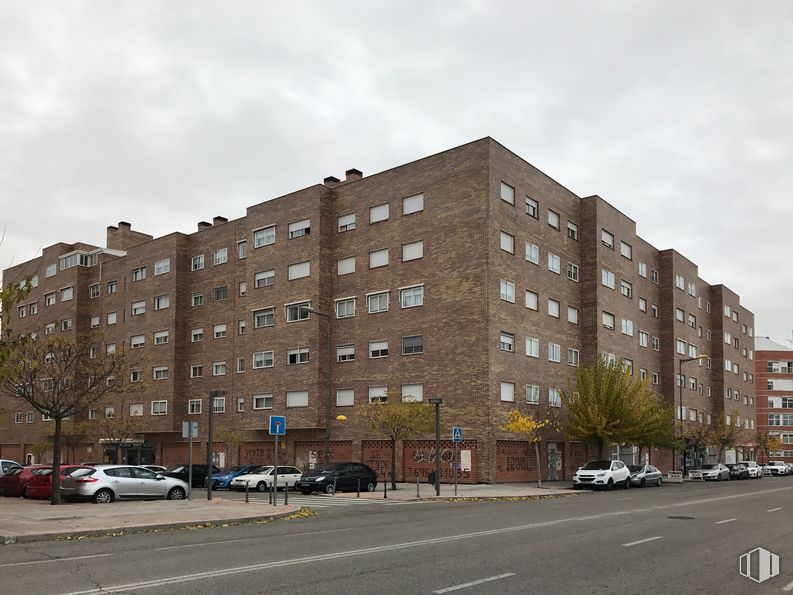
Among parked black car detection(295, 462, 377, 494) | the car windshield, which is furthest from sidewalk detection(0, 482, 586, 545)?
the car windshield

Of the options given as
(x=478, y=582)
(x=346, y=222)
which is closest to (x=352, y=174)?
(x=346, y=222)

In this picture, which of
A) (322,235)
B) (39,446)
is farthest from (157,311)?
(322,235)

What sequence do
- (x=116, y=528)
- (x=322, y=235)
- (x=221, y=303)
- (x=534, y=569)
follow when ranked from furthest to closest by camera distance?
(x=221, y=303) < (x=322, y=235) < (x=116, y=528) < (x=534, y=569)

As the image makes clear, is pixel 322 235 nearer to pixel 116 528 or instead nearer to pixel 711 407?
pixel 116 528

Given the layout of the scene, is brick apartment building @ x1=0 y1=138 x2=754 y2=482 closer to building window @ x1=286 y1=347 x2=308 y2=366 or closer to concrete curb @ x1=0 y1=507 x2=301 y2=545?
building window @ x1=286 y1=347 x2=308 y2=366

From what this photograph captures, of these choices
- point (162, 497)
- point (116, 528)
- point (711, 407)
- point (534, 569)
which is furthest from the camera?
point (711, 407)

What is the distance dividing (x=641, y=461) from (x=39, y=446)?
141 feet

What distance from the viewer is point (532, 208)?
45.1 meters

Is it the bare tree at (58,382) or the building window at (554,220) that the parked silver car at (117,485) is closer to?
the bare tree at (58,382)

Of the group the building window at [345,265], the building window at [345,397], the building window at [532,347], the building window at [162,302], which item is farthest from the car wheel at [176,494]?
the building window at [162,302]

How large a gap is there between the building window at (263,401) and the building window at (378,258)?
1055 cm

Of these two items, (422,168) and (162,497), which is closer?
(162,497)

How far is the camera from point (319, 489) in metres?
32.3

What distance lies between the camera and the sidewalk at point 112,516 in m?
15.9
